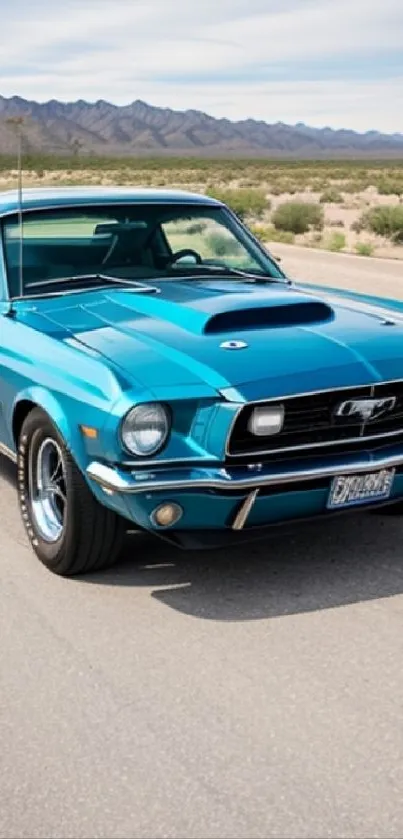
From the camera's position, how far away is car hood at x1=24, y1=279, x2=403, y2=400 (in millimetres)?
4508

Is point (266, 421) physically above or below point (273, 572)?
above

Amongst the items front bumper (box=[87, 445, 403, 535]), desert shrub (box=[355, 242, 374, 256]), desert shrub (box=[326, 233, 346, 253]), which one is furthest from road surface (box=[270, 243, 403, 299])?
front bumper (box=[87, 445, 403, 535])

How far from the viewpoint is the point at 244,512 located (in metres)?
4.49

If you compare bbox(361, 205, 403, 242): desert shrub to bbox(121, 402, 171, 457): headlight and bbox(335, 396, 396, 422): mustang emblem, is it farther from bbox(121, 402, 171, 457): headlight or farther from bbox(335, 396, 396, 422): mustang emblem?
bbox(121, 402, 171, 457): headlight

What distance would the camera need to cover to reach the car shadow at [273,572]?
15.4 ft

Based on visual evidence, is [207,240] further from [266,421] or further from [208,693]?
[208,693]

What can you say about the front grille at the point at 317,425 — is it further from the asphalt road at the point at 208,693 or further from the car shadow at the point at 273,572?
the asphalt road at the point at 208,693

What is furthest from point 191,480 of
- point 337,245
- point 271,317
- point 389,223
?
point 389,223

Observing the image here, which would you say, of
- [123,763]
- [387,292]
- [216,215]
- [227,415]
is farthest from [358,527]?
[387,292]

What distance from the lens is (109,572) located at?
5.07 meters

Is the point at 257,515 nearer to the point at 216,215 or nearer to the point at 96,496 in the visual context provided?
the point at 96,496

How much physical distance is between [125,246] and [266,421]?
2010mm

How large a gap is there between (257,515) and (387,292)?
12001mm

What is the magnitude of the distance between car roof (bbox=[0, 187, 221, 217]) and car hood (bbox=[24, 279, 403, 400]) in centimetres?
74
